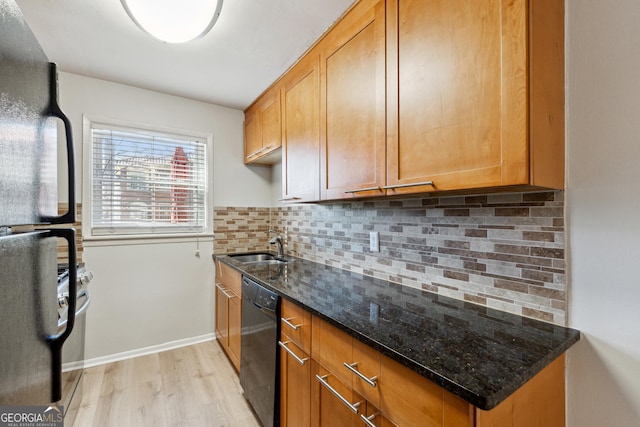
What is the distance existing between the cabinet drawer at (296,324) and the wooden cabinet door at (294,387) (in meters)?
0.03

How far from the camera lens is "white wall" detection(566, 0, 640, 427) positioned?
865 mm

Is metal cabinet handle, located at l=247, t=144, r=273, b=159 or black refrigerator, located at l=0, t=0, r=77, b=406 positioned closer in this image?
black refrigerator, located at l=0, t=0, r=77, b=406

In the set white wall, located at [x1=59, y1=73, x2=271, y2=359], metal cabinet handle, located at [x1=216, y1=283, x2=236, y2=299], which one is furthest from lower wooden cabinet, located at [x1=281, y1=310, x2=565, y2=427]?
white wall, located at [x1=59, y1=73, x2=271, y2=359]

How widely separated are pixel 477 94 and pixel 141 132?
102 inches

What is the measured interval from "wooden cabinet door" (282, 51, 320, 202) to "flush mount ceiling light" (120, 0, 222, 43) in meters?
0.64

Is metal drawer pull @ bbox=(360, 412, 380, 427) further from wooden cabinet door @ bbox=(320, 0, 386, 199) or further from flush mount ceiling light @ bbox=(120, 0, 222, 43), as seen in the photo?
flush mount ceiling light @ bbox=(120, 0, 222, 43)

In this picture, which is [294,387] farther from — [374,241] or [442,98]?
[442,98]

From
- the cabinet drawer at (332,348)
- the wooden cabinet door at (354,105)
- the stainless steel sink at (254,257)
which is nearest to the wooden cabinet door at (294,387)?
the cabinet drawer at (332,348)

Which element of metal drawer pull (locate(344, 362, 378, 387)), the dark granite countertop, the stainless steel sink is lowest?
metal drawer pull (locate(344, 362, 378, 387))

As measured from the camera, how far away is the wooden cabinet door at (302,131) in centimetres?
174

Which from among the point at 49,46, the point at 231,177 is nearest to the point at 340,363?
the point at 231,177

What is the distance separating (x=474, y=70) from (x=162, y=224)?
101 inches

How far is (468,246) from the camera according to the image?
Answer: 1.26 meters

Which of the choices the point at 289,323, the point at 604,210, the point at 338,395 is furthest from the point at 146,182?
the point at 604,210
